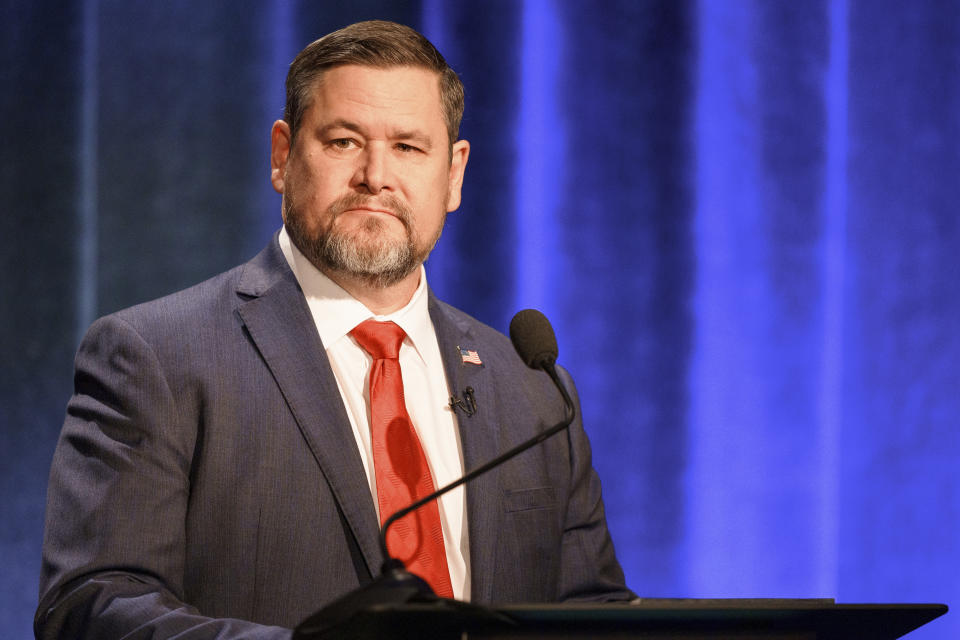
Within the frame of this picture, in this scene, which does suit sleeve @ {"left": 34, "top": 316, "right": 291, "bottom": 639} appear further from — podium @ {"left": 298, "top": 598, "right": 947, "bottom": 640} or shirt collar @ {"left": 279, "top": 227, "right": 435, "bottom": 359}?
podium @ {"left": 298, "top": 598, "right": 947, "bottom": 640}

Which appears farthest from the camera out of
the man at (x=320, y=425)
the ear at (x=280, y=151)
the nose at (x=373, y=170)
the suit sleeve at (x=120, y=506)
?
the ear at (x=280, y=151)

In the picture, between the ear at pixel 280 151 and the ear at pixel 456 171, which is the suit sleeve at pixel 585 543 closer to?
the ear at pixel 456 171

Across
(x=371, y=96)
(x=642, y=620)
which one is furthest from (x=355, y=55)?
(x=642, y=620)

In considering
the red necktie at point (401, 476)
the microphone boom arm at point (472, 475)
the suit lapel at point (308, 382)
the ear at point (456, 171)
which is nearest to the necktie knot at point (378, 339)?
the red necktie at point (401, 476)

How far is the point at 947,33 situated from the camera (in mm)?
2848

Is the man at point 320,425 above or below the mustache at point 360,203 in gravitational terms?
below

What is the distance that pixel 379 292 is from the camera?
2.08m

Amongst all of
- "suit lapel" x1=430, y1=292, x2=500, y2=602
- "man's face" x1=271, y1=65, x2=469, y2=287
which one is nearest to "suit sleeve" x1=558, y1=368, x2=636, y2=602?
"suit lapel" x1=430, y1=292, x2=500, y2=602

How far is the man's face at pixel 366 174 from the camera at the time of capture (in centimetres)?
199

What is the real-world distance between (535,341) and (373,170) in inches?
A: 22.2

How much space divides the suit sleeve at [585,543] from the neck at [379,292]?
379 millimetres

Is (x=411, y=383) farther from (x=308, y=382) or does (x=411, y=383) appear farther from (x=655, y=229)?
(x=655, y=229)

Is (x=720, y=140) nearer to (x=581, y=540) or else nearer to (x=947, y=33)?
(x=947, y=33)

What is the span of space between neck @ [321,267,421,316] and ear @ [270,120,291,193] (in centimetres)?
24
